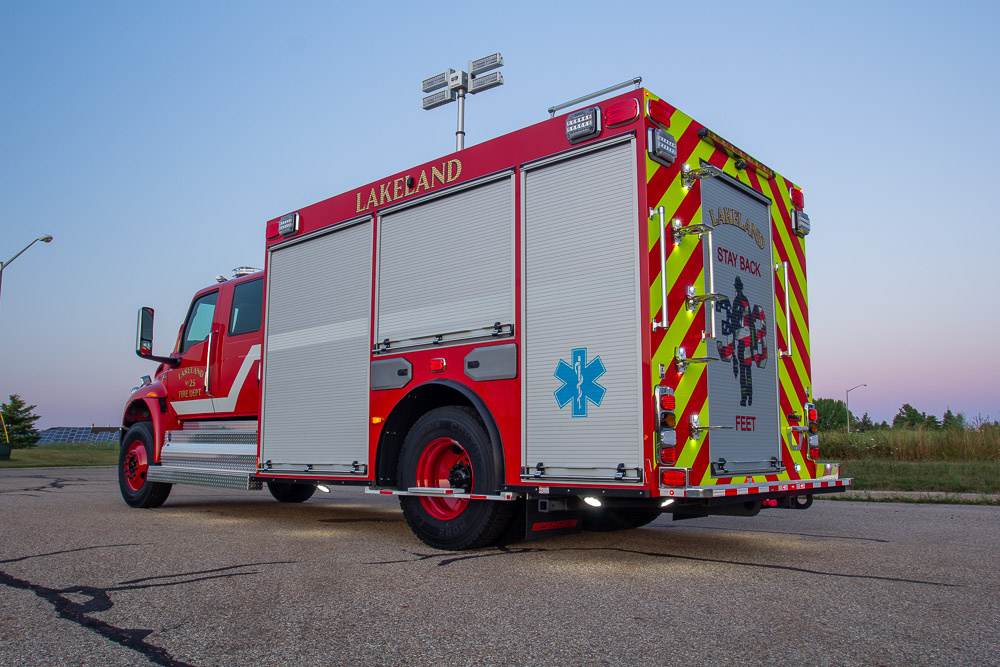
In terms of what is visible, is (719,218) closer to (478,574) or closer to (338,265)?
(478,574)

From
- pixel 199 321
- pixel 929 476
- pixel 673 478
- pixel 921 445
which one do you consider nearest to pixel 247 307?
pixel 199 321

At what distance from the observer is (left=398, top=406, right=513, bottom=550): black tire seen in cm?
575

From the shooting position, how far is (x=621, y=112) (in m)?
5.25

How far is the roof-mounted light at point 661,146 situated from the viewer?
16.9 feet

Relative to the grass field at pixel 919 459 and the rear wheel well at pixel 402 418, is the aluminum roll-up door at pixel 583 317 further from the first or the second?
the grass field at pixel 919 459

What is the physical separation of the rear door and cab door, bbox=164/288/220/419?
20.1 feet

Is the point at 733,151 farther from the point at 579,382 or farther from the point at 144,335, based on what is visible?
the point at 144,335

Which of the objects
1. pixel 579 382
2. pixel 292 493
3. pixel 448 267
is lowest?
pixel 292 493

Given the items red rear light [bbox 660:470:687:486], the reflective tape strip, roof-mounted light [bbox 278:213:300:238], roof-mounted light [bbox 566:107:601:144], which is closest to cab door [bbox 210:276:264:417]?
roof-mounted light [bbox 278:213:300:238]

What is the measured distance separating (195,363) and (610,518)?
563 centimetres

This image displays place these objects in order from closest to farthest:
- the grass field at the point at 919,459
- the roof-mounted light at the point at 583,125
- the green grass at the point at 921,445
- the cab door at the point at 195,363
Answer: the roof-mounted light at the point at 583,125
the cab door at the point at 195,363
the grass field at the point at 919,459
the green grass at the point at 921,445

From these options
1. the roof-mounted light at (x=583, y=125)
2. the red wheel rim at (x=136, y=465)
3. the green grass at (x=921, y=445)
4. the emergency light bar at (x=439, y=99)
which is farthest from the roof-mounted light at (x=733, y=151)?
the green grass at (x=921, y=445)

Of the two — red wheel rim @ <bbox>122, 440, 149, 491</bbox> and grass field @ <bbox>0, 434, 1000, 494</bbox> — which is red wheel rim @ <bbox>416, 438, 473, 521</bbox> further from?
grass field @ <bbox>0, 434, 1000, 494</bbox>

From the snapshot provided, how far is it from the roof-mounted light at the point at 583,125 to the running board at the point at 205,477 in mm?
4747
